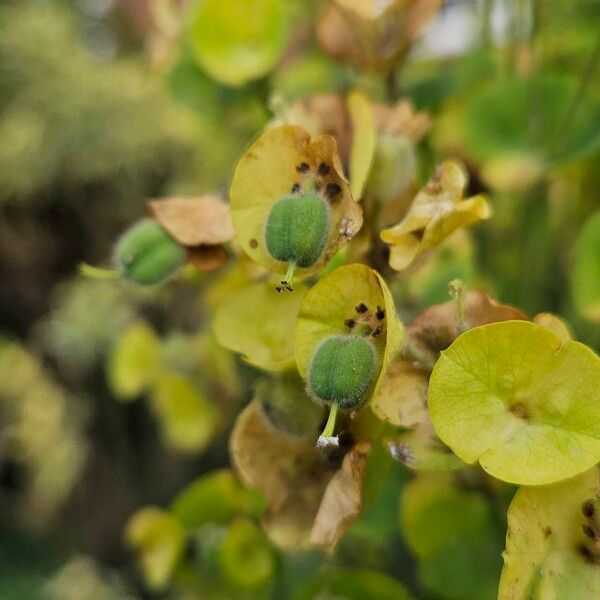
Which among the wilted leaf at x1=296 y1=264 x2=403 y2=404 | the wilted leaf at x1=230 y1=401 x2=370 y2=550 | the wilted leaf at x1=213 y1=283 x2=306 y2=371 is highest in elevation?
the wilted leaf at x1=296 y1=264 x2=403 y2=404

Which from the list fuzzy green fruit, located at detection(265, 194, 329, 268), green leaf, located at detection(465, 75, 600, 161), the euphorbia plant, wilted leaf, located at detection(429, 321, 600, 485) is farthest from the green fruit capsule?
green leaf, located at detection(465, 75, 600, 161)

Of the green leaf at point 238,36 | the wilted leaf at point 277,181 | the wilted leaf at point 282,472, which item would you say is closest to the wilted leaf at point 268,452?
the wilted leaf at point 282,472

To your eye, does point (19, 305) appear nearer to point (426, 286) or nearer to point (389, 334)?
point (426, 286)

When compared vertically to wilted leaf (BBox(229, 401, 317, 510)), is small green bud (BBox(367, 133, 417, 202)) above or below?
above

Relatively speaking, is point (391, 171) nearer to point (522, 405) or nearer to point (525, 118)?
point (522, 405)

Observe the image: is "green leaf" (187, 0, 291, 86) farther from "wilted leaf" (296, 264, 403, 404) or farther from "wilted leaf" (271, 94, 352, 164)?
"wilted leaf" (296, 264, 403, 404)

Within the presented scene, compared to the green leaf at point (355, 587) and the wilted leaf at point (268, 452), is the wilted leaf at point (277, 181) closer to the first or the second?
the wilted leaf at point (268, 452)

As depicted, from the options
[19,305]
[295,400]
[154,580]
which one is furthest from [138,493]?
[295,400]
